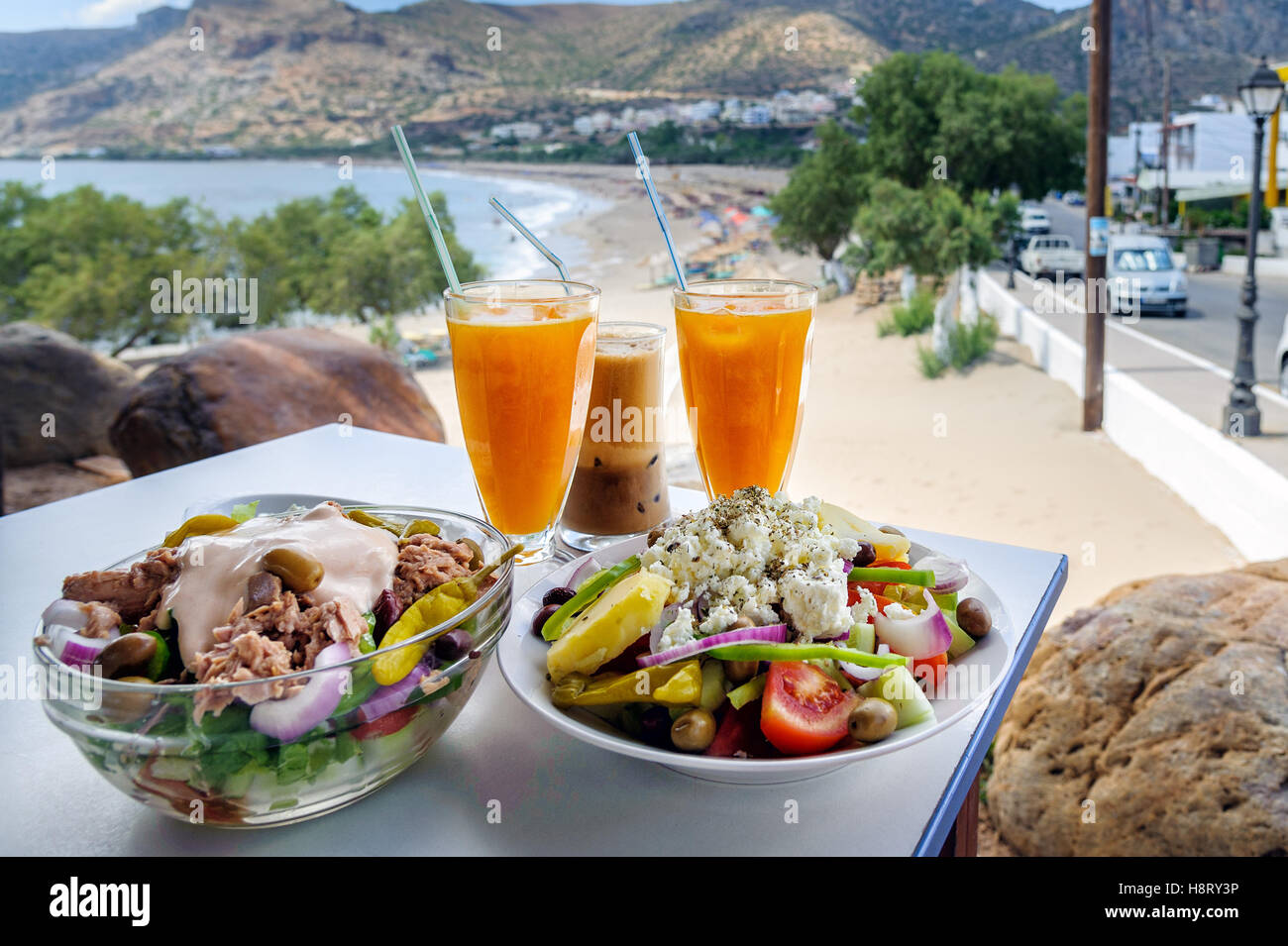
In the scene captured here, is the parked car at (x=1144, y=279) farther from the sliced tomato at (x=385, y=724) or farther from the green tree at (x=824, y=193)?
the sliced tomato at (x=385, y=724)

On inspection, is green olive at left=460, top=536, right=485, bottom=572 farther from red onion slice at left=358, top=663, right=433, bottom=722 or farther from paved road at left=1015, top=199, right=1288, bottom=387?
paved road at left=1015, top=199, right=1288, bottom=387

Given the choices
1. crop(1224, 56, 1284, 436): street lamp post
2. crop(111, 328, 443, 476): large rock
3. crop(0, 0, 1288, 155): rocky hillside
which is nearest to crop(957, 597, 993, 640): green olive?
crop(111, 328, 443, 476): large rock

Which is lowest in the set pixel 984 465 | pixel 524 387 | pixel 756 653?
pixel 984 465

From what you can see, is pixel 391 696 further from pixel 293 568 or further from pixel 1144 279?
pixel 1144 279

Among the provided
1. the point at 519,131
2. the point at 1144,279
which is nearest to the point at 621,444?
the point at 1144,279

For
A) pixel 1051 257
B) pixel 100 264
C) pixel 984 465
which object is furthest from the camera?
pixel 1051 257

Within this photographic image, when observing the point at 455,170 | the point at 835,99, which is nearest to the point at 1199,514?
the point at 835,99
